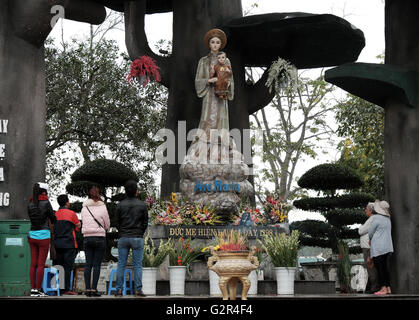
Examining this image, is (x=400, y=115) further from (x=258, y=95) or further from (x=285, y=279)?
(x=258, y=95)

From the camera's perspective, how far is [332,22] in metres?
19.8

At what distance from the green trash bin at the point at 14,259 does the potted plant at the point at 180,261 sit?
2547 mm

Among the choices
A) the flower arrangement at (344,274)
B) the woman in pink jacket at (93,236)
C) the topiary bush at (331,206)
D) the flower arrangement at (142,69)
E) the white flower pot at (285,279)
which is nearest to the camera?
the woman in pink jacket at (93,236)

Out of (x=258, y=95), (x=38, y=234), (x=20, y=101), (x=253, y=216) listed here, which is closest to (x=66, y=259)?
(x=38, y=234)

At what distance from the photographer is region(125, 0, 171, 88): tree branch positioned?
812 inches

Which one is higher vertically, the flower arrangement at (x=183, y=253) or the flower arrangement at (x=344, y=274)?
the flower arrangement at (x=183, y=253)

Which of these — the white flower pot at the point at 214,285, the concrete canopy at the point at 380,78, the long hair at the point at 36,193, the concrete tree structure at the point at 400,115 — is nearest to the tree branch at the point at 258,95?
the concrete tree structure at the point at 400,115

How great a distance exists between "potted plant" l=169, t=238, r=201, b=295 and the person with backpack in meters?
2.33

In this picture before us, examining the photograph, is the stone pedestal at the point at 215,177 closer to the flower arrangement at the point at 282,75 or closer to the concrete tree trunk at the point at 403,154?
the flower arrangement at the point at 282,75

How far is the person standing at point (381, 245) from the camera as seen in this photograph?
13227 millimetres

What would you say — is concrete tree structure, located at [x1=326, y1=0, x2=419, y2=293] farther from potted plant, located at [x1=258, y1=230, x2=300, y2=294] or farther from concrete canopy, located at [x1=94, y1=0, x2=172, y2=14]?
concrete canopy, located at [x1=94, y1=0, x2=172, y2=14]

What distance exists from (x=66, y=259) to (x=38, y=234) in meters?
1.18

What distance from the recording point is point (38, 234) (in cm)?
1182
